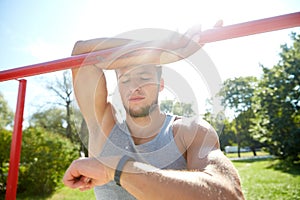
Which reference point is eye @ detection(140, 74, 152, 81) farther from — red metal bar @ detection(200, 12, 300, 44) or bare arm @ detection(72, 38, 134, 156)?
red metal bar @ detection(200, 12, 300, 44)

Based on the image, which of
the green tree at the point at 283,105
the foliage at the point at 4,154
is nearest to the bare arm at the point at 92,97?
the foliage at the point at 4,154

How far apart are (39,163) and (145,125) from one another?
6.10 metres

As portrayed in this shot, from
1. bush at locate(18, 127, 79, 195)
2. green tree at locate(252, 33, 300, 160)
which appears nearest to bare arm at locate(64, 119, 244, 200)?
bush at locate(18, 127, 79, 195)

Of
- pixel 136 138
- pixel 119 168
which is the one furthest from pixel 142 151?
pixel 119 168

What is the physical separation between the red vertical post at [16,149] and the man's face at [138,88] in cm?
71

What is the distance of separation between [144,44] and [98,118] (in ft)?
2.02

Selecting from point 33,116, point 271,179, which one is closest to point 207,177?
point 271,179

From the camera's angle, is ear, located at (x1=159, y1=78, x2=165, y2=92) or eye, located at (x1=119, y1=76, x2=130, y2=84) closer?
eye, located at (x1=119, y1=76, x2=130, y2=84)

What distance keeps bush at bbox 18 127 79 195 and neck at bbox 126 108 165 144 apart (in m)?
6.00

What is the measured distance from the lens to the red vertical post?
5.48ft

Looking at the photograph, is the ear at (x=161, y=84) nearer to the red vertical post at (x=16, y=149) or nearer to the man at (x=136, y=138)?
the man at (x=136, y=138)

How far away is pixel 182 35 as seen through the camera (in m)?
1.29

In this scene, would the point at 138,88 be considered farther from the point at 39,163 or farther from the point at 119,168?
the point at 39,163

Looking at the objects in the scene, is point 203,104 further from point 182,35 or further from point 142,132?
point 182,35
